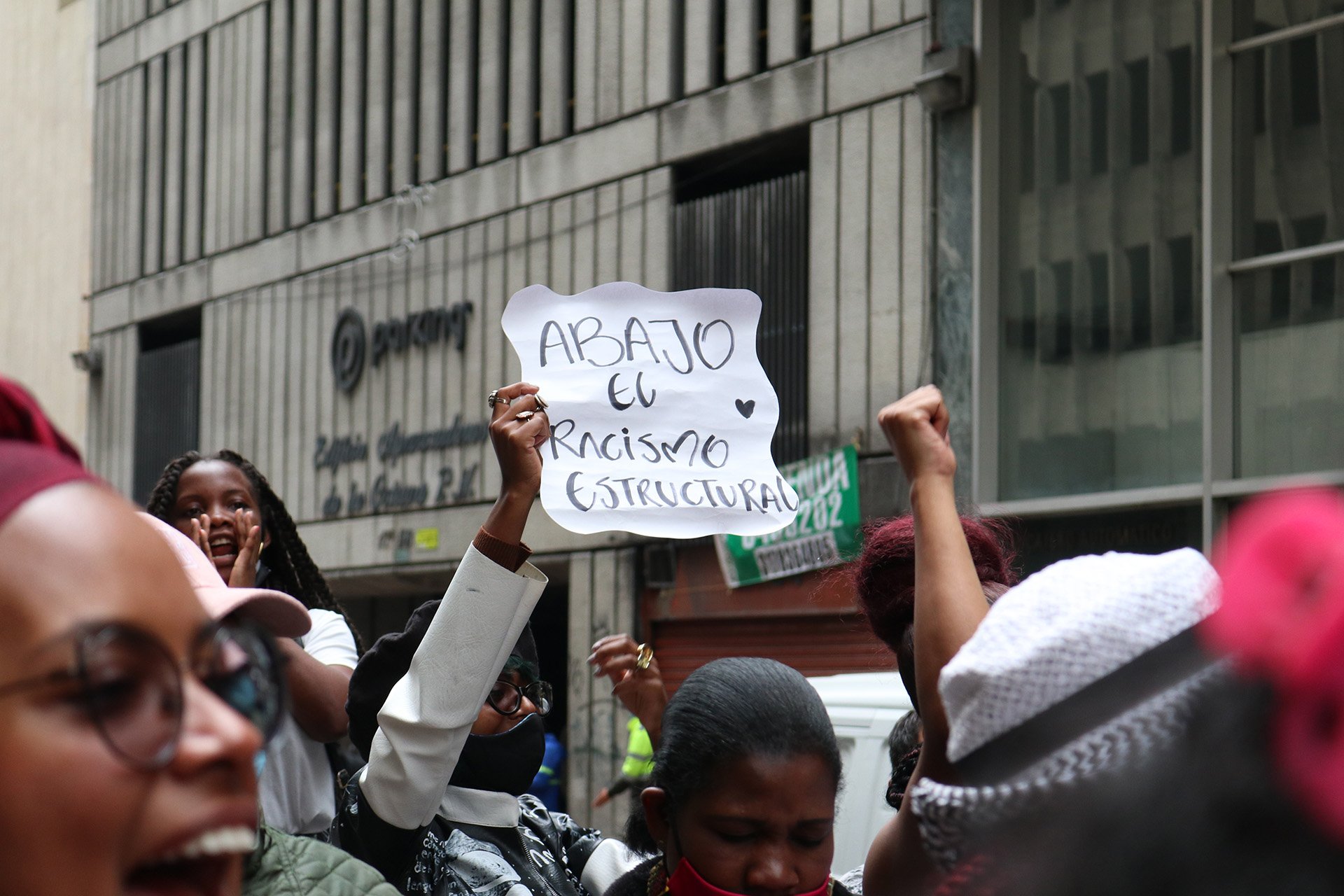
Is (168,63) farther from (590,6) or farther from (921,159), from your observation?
(921,159)

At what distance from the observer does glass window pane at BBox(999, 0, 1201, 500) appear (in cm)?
992

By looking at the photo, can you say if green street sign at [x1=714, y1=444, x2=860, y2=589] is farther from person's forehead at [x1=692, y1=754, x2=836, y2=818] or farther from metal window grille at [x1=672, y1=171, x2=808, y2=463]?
person's forehead at [x1=692, y1=754, x2=836, y2=818]

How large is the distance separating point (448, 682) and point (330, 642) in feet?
3.83

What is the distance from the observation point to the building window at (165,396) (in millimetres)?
19172

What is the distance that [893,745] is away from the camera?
11.2 ft

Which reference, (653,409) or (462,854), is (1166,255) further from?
(462,854)

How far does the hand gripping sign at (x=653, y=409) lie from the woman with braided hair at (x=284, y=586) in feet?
2.03

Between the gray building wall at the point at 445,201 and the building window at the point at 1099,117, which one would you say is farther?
the gray building wall at the point at 445,201

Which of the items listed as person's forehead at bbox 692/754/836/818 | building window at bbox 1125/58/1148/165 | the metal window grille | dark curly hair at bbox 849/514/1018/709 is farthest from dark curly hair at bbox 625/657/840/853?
the metal window grille

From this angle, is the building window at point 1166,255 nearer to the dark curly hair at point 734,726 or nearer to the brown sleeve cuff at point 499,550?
the dark curly hair at point 734,726

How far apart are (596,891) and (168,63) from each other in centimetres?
1905

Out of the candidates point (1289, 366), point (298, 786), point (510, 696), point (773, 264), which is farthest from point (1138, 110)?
point (298, 786)

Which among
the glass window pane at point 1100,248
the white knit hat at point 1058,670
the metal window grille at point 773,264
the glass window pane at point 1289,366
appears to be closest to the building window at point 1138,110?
the glass window pane at point 1100,248

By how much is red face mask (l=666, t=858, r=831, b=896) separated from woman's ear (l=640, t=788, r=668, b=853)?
0.14 meters
